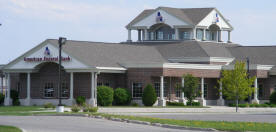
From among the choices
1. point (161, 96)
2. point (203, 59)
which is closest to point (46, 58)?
point (161, 96)

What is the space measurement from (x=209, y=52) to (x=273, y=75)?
7624 mm

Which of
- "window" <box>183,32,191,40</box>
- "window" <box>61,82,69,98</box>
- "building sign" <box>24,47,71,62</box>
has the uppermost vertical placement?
"window" <box>183,32,191,40</box>

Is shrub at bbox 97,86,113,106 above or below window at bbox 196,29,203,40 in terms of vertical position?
below

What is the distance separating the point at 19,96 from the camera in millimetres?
68125

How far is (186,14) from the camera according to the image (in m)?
81.1

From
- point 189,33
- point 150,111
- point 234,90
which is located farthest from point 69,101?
point 189,33

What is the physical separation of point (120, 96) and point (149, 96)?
112 inches

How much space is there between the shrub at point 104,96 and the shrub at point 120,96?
1191 millimetres

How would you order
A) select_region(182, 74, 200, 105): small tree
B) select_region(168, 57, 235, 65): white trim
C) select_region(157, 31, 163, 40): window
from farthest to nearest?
select_region(157, 31, 163, 40): window
select_region(168, 57, 235, 65): white trim
select_region(182, 74, 200, 105): small tree

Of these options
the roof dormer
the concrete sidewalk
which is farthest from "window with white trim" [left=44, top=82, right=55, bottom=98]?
the roof dormer

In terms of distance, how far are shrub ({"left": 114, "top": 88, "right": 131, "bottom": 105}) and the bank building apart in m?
1.28

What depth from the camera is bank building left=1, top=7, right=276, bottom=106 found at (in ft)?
212

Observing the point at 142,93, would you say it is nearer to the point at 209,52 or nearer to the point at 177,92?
the point at 177,92

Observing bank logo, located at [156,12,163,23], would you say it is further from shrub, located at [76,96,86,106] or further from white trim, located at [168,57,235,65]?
shrub, located at [76,96,86,106]
